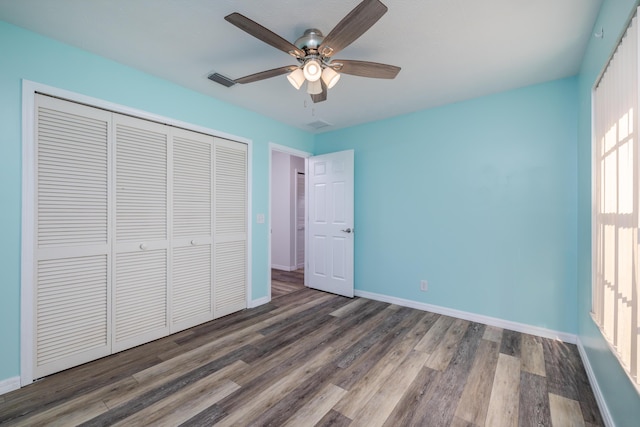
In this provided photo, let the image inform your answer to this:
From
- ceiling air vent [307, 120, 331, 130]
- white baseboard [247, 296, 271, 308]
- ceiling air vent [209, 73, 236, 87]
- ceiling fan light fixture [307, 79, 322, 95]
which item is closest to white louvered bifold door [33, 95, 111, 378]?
ceiling air vent [209, 73, 236, 87]

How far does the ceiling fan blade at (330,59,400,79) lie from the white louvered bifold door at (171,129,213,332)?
1836 mm

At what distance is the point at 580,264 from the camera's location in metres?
2.36

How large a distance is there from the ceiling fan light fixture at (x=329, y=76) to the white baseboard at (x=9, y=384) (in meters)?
3.08

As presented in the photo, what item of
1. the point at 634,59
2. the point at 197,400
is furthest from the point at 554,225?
the point at 197,400

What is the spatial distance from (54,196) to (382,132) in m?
3.56

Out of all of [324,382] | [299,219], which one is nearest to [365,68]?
[324,382]

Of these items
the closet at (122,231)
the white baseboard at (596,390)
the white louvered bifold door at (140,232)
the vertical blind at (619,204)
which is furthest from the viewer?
the white louvered bifold door at (140,232)

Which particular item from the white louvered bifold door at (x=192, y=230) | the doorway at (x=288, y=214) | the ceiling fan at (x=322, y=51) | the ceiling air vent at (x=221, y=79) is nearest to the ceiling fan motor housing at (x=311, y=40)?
the ceiling fan at (x=322, y=51)

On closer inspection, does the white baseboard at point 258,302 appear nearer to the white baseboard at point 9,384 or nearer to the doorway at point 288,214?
the doorway at point 288,214

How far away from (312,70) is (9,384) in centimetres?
303

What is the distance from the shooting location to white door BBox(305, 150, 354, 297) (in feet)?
13.0

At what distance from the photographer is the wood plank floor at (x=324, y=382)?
1.65m

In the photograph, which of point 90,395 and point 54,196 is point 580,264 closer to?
point 90,395

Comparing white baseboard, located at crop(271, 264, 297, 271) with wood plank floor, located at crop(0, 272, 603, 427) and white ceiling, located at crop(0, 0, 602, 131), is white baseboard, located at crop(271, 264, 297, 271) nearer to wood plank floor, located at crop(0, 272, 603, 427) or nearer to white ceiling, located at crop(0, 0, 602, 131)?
wood plank floor, located at crop(0, 272, 603, 427)
